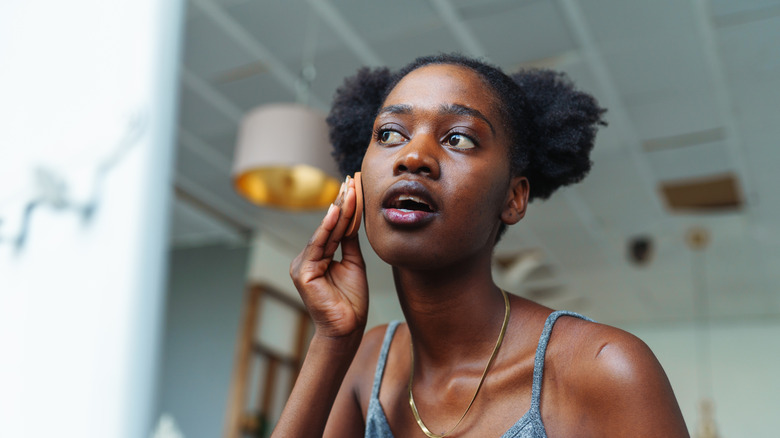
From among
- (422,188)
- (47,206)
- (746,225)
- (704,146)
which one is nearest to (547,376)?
(422,188)

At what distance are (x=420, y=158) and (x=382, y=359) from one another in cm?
35

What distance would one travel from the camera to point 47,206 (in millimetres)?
601

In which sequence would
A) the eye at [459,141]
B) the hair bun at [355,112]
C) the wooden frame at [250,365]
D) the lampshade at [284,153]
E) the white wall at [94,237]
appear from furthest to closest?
1. the wooden frame at [250,365]
2. the lampshade at [284,153]
3. the hair bun at [355,112]
4. the eye at [459,141]
5. the white wall at [94,237]

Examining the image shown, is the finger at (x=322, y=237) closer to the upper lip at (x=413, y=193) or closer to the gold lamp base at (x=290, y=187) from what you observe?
the upper lip at (x=413, y=193)

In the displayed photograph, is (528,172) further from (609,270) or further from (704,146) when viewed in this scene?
(609,270)

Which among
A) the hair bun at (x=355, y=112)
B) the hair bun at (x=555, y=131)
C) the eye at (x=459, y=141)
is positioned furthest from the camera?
the hair bun at (x=355, y=112)

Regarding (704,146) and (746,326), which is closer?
(704,146)

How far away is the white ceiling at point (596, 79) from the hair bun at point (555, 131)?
239 centimetres

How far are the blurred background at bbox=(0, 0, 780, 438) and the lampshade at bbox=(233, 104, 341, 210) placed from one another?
0.07 feet

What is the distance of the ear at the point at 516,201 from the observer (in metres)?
0.93

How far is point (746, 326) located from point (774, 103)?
14.2 ft

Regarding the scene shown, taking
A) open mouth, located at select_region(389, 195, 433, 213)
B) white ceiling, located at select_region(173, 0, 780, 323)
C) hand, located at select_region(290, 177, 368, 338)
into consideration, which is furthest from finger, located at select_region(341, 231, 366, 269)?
white ceiling, located at select_region(173, 0, 780, 323)

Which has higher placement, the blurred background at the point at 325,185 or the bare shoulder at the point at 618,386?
the blurred background at the point at 325,185

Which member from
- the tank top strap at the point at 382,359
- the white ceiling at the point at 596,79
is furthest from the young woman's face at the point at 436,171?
the white ceiling at the point at 596,79
